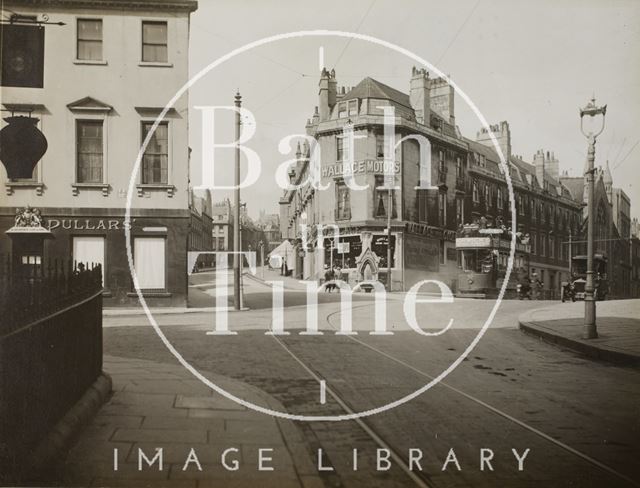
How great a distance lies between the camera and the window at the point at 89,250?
5.74 metres

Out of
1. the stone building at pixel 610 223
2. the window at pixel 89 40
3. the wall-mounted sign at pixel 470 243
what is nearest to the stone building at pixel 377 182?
the wall-mounted sign at pixel 470 243

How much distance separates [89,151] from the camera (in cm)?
558

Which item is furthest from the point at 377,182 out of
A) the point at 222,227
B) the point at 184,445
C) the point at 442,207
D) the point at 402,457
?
the point at 184,445

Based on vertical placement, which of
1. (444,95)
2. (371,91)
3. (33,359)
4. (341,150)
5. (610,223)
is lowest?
(33,359)

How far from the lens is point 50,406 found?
13.2 ft

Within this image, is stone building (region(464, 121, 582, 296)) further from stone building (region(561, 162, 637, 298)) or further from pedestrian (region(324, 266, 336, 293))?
pedestrian (region(324, 266, 336, 293))

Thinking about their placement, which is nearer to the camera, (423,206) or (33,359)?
(33,359)

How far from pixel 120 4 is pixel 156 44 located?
1.60ft

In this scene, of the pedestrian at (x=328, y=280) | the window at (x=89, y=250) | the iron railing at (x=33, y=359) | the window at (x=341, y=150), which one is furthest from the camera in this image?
the pedestrian at (x=328, y=280)

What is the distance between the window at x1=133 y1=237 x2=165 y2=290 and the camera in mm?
6227

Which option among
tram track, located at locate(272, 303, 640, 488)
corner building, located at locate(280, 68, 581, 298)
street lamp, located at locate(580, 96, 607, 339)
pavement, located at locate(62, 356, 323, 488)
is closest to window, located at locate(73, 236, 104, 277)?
pavement, located at locate(62, 356, 323, 488)

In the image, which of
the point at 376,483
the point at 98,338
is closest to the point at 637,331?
the point at 376,483

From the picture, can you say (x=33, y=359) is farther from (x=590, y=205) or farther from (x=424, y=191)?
(x=424, y=191)

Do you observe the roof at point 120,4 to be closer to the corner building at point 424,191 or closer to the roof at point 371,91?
the corner building at point 424,191
